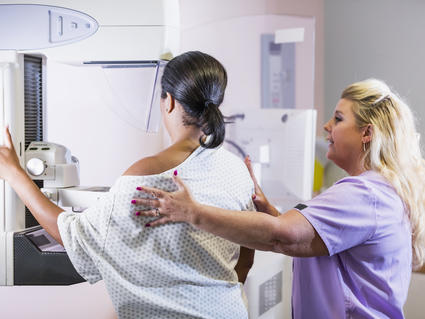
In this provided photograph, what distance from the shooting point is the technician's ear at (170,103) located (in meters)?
1.18

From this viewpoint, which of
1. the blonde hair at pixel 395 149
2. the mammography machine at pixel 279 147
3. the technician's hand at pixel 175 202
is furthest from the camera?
the mammography machine at pixel 279 147

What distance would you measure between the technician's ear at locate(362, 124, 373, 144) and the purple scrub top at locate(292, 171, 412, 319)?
3.4 inches

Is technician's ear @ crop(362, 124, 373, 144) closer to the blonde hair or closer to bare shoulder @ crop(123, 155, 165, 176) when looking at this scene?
the blonde hair

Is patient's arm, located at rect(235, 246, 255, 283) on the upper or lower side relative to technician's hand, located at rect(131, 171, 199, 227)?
lower

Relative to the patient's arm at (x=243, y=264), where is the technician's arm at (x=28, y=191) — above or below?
above

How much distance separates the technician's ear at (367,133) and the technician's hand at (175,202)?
0.54 m

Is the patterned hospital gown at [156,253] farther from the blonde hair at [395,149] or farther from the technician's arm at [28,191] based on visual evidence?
the blonde hair at [395,149]

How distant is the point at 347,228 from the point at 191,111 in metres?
0.45

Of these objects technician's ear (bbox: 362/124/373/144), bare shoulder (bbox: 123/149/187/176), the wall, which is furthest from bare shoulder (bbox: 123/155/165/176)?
the wall

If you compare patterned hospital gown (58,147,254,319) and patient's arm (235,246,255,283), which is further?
patient's arm (235,246,255,283)

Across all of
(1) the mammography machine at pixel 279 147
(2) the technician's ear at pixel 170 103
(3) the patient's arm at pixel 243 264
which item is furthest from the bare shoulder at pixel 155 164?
(1) the mammography machine at pixel 279 147

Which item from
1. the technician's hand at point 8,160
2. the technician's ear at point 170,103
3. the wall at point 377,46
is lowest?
the technician's hand at point 8,160

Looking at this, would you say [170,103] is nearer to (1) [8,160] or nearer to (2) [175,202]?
(2) [175,202]

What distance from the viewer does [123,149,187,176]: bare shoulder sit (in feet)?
3.61
